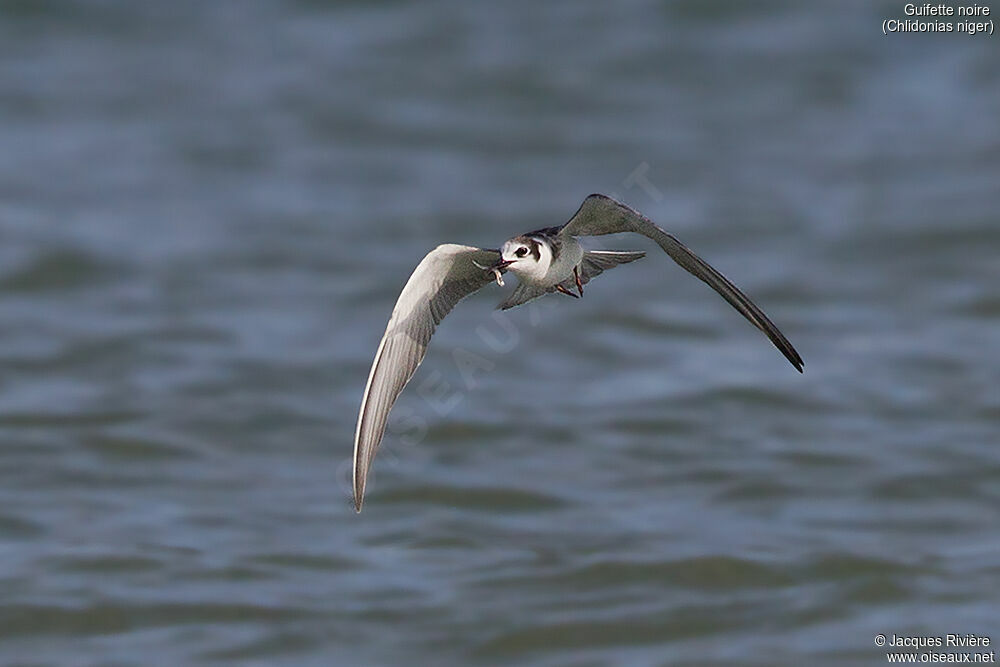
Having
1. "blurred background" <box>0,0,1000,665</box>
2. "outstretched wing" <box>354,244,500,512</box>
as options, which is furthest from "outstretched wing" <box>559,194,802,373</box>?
"blurred background" <box>0,0,1000,665</box>

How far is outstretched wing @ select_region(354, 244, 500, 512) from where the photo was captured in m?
6.77

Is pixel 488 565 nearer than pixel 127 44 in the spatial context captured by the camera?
Yes

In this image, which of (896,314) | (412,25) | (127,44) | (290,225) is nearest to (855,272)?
(896,314)

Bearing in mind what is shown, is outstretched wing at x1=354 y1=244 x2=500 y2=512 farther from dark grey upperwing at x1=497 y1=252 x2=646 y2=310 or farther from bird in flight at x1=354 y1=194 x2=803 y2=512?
dark grey upperwing at x1=497 y1=252 x2=646 y2=310

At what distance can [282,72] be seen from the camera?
20.3 metres

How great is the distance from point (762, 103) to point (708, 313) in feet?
17.2

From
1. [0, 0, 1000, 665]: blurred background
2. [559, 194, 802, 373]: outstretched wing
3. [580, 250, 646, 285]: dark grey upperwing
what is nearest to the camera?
[559, 194, 802, 373]: outstretched wing

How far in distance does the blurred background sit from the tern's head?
4203 millimetres

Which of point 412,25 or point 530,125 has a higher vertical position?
A: point 412,25

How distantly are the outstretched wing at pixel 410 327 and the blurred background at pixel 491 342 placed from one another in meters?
3.20

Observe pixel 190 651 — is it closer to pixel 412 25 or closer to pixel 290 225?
pixel 290 225

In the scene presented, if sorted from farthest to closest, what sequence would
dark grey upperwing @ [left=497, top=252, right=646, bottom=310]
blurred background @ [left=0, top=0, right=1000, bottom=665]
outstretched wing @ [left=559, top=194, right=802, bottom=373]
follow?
1. blurred background @ [left=0, top=0, right=1000, bottom=665]
2. dark grey upperwing @ [left=497, top=252, right=646, bottom=310]
3. outstretched wing @ [left=559, top=194, right=802, bottom=373]

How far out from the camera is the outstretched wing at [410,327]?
22.2 ft

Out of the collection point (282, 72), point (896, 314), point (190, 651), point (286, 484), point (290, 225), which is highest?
point (282, 72)
